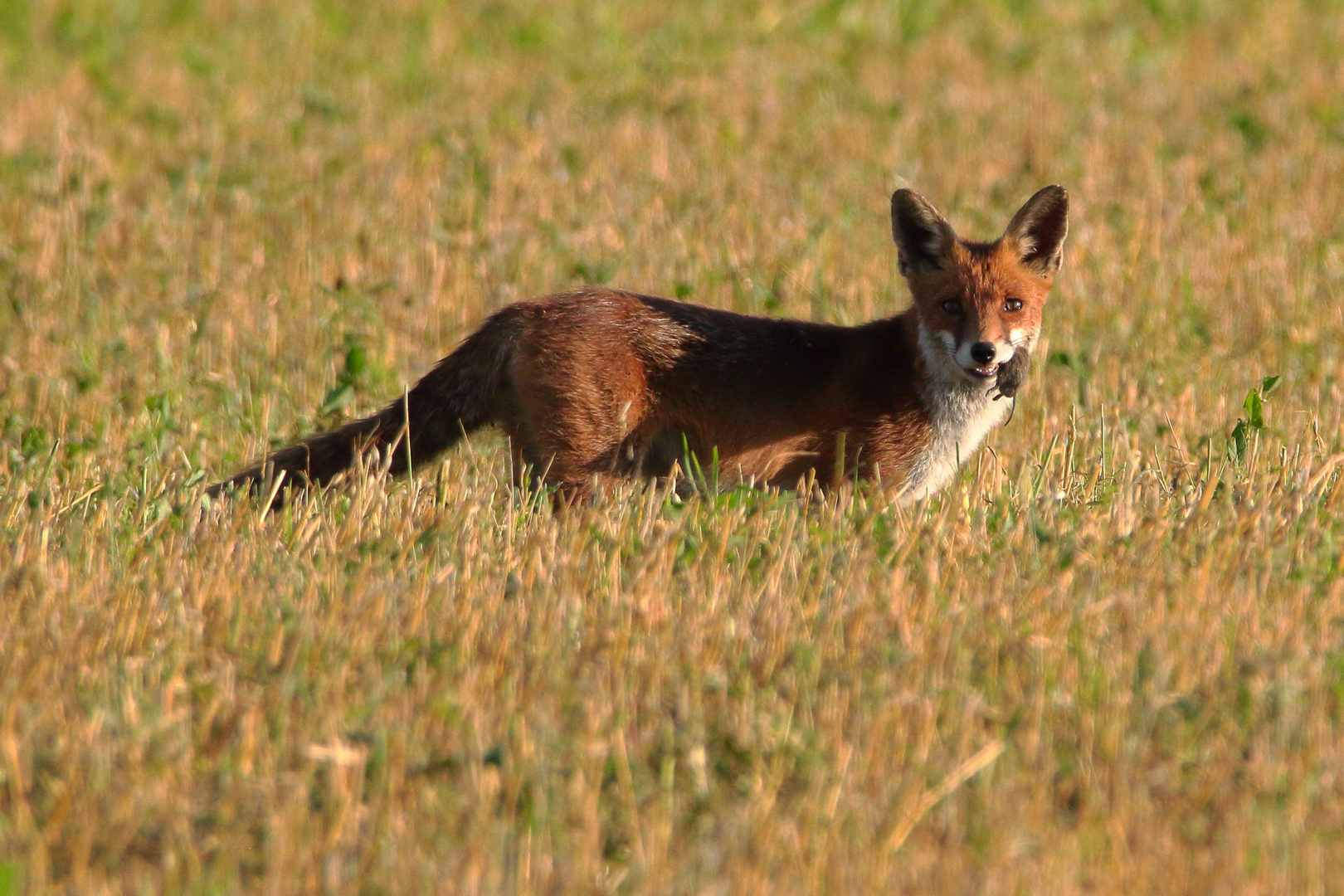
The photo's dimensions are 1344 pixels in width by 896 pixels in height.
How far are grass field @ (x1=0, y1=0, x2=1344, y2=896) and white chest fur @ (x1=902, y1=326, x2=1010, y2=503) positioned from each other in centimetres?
14

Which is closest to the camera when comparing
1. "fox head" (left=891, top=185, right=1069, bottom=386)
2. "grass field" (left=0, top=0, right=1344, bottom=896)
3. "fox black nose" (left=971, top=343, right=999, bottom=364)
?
"grass field" (left=0, top=0, right=1344, bottom=896)

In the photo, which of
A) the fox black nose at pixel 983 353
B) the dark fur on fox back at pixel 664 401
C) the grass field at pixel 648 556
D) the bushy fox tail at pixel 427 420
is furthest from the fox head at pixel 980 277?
the bushy fox tail at pixel 427 420

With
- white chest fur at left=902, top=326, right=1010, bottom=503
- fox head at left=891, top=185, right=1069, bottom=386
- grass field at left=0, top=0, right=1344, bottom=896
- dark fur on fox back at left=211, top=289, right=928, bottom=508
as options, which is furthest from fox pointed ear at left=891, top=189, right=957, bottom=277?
grass field at left=0, top=0, right=1344, bottom=896

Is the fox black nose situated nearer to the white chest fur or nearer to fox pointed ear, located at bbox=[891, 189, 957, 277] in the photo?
the white chest fur

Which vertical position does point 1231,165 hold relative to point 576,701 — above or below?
above

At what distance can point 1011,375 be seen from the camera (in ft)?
21.1

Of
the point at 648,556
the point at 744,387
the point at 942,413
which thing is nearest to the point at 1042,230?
the point at 942,413

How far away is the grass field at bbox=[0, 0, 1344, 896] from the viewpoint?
145 inches

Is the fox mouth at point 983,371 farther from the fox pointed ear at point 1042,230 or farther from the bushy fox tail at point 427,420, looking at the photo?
the bushy fox tail at point 427,420

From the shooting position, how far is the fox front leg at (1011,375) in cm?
643

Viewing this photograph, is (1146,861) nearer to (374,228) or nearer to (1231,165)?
(374,228)

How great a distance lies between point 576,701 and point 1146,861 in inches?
59.9

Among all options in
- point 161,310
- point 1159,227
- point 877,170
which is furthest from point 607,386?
point 877,170

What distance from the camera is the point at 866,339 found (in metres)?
6.92
